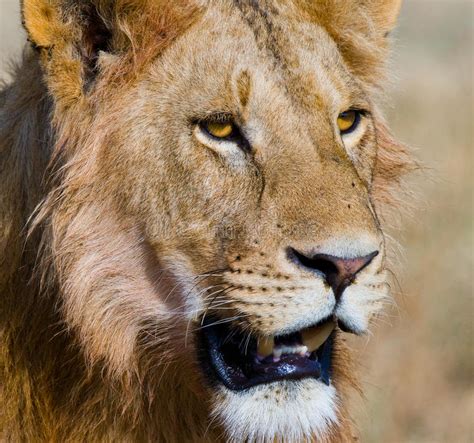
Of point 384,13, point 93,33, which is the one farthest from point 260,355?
point 384,13

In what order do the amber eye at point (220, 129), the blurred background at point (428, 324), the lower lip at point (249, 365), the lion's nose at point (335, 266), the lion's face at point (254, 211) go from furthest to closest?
1. the blurred background at point (428, 324)
2. the amber eye at point (220, 129)
3. the lower lip at point (249, 365)
4. the lion's face at point (254, 211)
5. the lion's nose at point (335, 266)

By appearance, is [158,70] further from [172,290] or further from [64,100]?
[172,290]

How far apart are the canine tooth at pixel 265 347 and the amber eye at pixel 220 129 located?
0.68m

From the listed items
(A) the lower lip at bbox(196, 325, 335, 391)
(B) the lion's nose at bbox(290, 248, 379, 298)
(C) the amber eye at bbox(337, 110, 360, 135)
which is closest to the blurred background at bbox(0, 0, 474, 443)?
(C) the amber eye at bbox(337, 110, 360, 135)

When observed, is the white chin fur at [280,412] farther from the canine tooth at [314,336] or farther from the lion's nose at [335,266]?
the lion's nose at [335,266]

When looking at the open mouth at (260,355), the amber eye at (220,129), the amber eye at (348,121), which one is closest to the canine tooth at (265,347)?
the open mouth at (260,355)

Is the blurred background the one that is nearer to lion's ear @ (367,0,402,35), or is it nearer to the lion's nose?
lion's ear @ (367,0,402,35)

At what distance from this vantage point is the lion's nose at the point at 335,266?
3025mm

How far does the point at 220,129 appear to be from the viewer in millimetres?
3408

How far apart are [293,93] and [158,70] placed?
47 cm

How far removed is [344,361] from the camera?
3.88 metres

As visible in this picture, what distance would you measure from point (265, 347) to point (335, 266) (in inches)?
16.3

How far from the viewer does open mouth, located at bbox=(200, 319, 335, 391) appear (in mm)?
3240

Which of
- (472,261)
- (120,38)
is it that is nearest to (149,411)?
(120,38)
